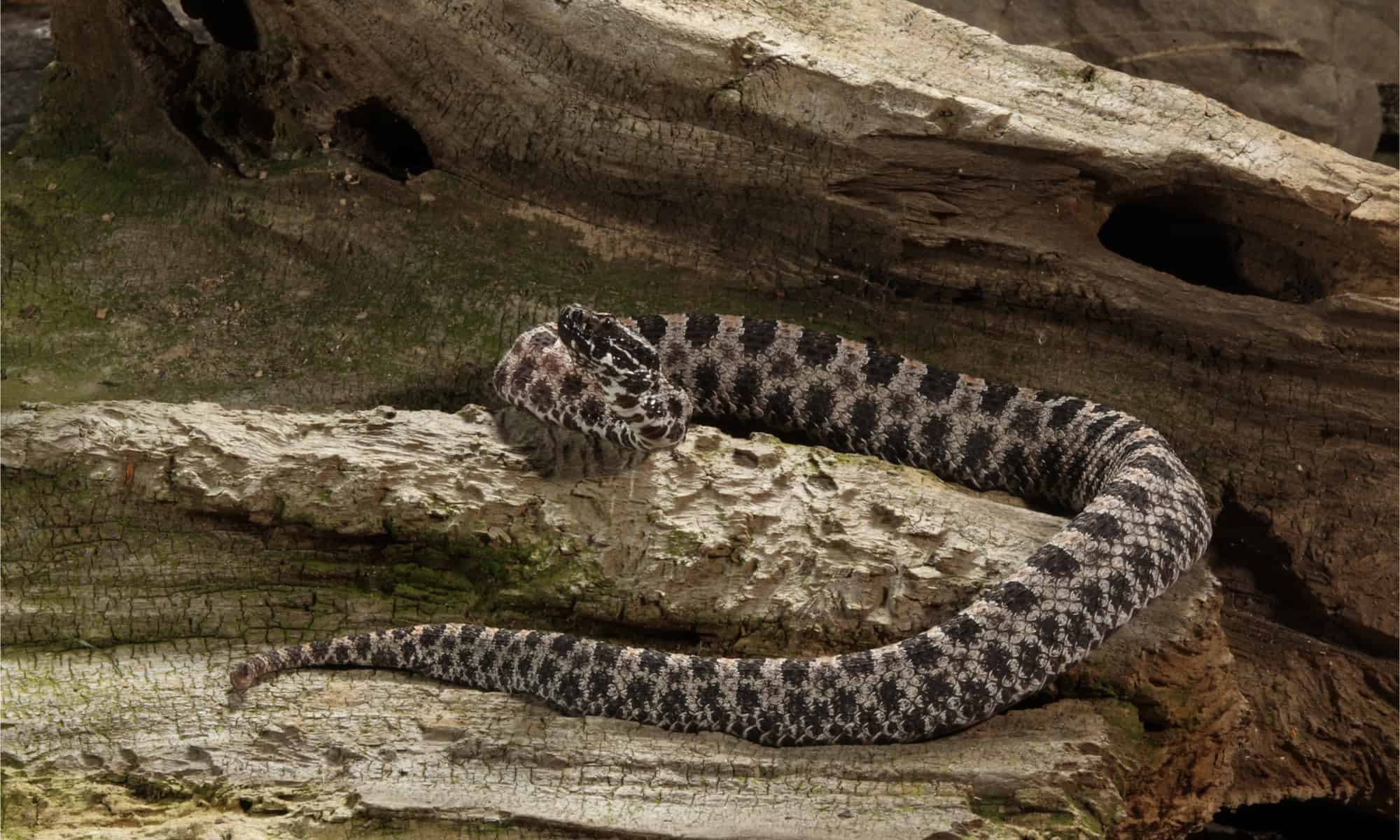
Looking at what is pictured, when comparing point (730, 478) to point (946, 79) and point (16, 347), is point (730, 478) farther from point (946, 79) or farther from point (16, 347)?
point (16, 347)

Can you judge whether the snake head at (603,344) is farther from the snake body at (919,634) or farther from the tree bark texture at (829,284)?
the tree bark texture at (829,284)

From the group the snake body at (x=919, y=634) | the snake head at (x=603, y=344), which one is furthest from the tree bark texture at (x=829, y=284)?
the snake head at (x=603, y=344)

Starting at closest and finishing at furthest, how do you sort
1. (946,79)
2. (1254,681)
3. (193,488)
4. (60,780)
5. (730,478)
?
(60,780), (193,488), (730,478), (946,79), (1254,681)

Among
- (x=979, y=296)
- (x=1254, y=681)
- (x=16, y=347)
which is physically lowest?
(x=1254, y=681)

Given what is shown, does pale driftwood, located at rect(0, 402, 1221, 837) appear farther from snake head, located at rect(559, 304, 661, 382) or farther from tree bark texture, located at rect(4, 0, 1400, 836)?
snake head, located at rect(559, 304, 661, 382)

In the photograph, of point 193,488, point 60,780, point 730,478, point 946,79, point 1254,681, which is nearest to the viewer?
point 60,780

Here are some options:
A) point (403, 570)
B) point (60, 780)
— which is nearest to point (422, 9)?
point (403, 570)

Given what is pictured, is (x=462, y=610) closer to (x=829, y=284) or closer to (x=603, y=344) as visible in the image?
(x=603, y=344)

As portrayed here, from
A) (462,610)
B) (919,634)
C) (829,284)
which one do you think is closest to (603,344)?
(462,610)
